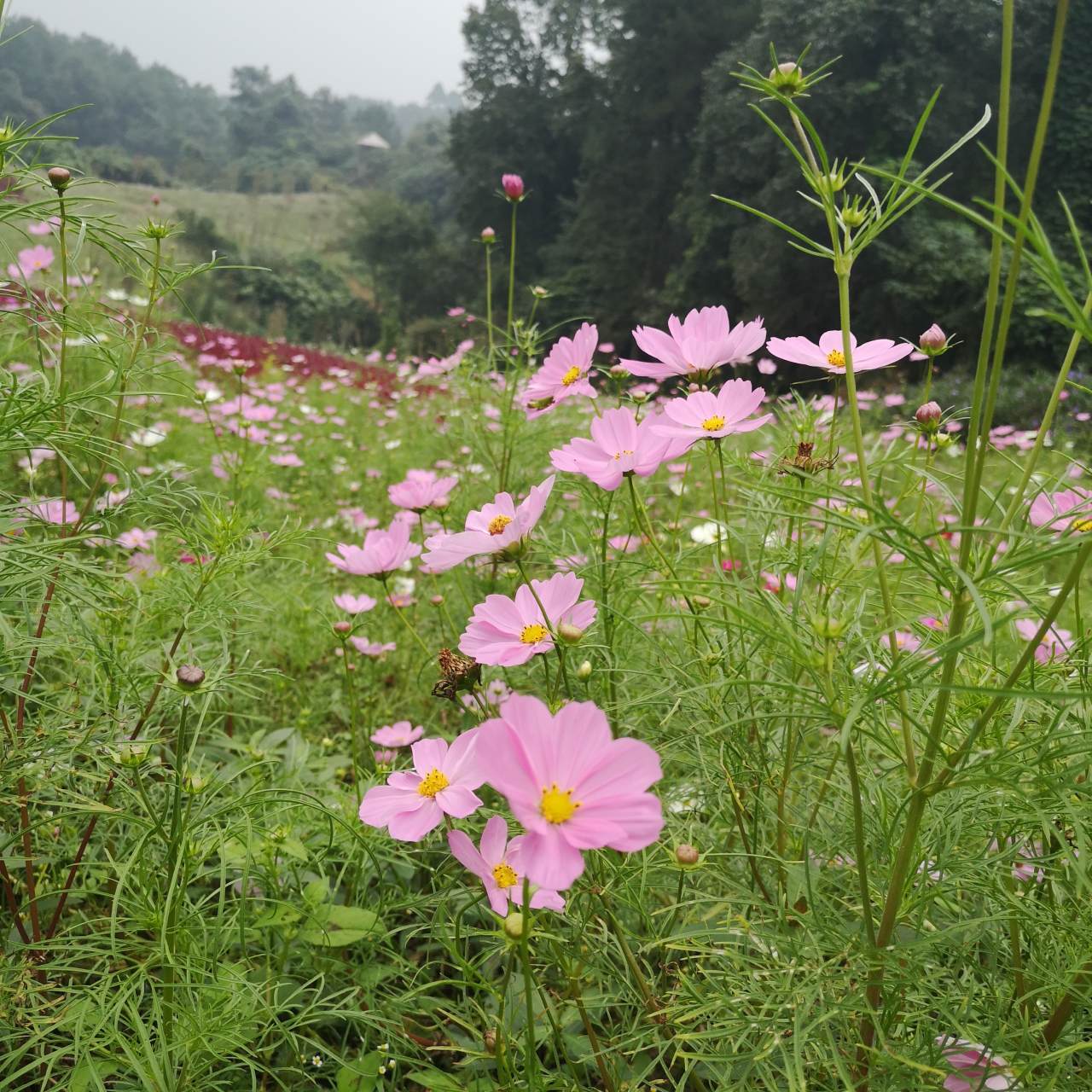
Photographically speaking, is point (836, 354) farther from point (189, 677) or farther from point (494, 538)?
point (189, 677)

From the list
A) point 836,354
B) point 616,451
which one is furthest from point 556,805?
point 836,354

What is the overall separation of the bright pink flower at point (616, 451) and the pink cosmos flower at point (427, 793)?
201 millimetres

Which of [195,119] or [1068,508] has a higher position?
[195,119]

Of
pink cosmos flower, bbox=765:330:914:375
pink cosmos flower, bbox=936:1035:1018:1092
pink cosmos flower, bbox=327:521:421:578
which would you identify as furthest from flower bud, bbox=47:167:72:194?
pink cosmos flower, bbox=936:1035:1018:1092

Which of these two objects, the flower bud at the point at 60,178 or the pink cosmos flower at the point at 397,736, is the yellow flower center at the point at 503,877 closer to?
the pink cosmos flower at the point at 397,736

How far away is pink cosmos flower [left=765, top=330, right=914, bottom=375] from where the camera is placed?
0.50 meters

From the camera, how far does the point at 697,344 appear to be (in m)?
0.57

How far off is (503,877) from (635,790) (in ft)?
0.60

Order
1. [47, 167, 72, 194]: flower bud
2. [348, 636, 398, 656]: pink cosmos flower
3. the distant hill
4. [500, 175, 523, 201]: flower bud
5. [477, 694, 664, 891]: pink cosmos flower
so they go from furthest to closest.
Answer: the distant hill
[500, 175, 523, 201]: flower bud
[348, 636, 398, 656]: pink cosmos flower
[47, 167, 72, 194]: flower bud
[477, 694, 664, 891]: pink cosmos flower

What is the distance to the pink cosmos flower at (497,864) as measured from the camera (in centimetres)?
45

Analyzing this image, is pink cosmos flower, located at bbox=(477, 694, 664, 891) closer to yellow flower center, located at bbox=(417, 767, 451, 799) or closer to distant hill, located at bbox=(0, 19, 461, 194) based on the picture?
yellow flower center, located at bbox=(417, 767, 451, 799)

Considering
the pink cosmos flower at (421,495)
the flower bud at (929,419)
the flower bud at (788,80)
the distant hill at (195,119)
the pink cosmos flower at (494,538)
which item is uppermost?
the distant hill at (195,119)

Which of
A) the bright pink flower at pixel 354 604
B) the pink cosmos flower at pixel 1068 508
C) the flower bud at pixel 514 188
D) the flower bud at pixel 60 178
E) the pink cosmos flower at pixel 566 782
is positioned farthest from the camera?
the flower bud at pixel 514 188

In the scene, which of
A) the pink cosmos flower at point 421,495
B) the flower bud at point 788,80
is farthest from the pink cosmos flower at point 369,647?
the flower bud at point 788,80
